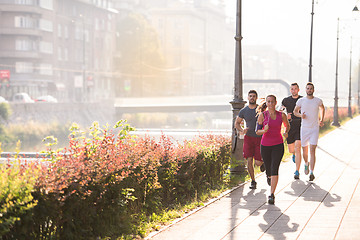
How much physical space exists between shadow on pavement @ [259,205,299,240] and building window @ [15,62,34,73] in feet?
242

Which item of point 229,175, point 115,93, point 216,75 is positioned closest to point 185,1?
point 216,75

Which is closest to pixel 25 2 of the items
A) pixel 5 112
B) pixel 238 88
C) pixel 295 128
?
pixel 5 112

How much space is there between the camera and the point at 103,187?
22.5 ft

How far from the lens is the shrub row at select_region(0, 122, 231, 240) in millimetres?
5895

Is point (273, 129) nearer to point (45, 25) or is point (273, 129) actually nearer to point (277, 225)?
point (277, 225)

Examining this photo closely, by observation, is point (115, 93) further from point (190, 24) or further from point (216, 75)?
point (216, 75)

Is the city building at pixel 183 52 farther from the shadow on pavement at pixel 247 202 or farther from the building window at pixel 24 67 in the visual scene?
the shadow on pavement at pixel 247 202

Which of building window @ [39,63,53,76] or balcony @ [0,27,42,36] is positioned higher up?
balcony @ [0,27,42,36]

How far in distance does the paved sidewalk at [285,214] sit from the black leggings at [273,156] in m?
0.49

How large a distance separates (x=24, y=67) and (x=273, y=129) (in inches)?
2884

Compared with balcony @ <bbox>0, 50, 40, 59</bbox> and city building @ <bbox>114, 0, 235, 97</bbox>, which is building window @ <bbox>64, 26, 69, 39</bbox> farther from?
city building @ <bbox>114, 0, 235, 97</bbox>

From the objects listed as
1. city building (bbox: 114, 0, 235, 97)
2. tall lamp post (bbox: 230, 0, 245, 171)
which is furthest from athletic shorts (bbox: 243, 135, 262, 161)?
city building (bbox: 114, 0, 235, 97)

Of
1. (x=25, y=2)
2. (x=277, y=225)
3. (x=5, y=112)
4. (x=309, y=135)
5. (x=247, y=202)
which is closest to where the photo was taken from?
(x=277, y=225)

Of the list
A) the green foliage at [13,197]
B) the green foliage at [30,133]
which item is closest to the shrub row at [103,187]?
the green foliage at [13,197]
